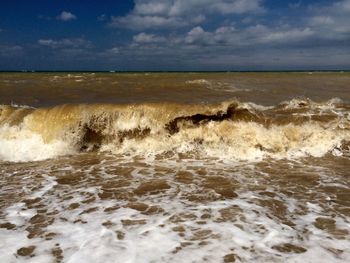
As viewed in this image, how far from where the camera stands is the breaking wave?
892 cm

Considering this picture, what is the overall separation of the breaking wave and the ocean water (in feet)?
0.09

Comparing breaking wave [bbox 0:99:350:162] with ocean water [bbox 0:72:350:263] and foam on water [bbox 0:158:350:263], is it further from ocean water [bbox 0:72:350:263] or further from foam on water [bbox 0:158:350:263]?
foam on water [bbox 0:158:350:263]

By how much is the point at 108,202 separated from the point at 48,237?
123 centimetres

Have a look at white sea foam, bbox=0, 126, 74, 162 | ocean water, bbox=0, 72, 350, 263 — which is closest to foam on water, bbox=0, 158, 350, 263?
ocean water, bbox=0, 72, 350, 263

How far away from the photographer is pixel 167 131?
968cm

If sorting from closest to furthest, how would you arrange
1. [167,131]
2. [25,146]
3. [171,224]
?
[171,224], [25,146], [167,131]

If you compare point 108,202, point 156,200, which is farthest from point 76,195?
point 156,200

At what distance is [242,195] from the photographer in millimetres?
5512

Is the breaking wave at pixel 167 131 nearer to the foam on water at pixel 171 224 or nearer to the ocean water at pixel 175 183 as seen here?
the ocean water at pixel 175 183

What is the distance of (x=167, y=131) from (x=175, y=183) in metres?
3.57

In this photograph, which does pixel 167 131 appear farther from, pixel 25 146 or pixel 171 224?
pixel 171 224

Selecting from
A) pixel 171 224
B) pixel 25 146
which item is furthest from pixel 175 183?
pixel 25 146

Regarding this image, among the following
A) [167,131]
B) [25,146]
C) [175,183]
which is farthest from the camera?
[167,131]

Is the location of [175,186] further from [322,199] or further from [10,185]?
[10,185]
